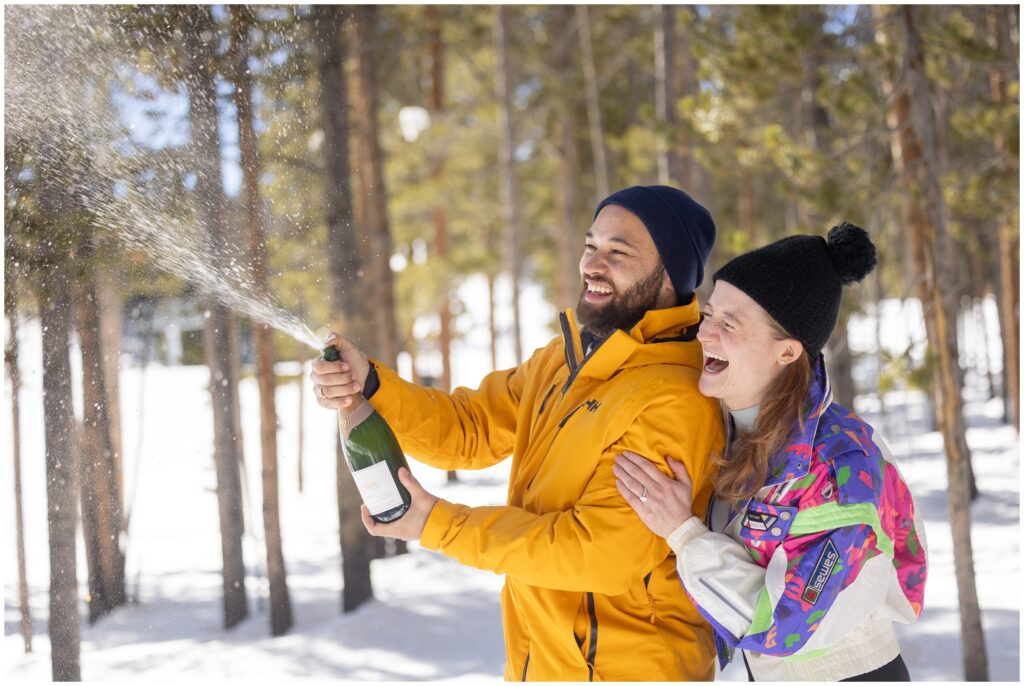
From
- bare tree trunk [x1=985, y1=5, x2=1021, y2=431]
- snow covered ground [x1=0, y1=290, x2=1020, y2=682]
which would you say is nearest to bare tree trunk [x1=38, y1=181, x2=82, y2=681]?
snow covered ground [x1=0, y1=290, x2=1020, y2=682]

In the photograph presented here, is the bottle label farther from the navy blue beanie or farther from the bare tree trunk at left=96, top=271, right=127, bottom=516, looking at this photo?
the bare tree trunk at left=96, top=271, right=127, bottom=516

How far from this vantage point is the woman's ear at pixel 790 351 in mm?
2199

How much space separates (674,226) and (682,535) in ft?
2.95

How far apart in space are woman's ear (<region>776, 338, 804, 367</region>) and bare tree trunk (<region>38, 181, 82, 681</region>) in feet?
9.20

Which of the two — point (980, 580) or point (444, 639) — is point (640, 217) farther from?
point (980, 580)

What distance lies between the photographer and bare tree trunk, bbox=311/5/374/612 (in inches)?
261

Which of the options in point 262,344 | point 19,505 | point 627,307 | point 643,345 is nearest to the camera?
point 643,345

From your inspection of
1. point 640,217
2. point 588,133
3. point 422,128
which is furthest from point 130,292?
point 588,133

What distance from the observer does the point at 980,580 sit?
715 centimetres

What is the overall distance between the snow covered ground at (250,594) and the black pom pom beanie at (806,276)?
2.89 m

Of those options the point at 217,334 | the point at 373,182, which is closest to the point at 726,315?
the point at 217,334

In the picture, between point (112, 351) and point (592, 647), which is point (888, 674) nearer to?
point (592, 647)

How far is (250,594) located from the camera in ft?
20.5

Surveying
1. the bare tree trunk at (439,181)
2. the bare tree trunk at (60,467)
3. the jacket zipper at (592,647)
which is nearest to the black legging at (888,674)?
the jacket zipper at (592,647)
